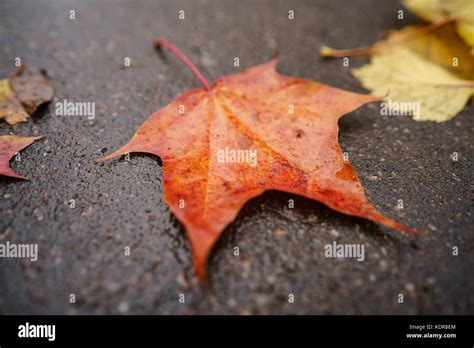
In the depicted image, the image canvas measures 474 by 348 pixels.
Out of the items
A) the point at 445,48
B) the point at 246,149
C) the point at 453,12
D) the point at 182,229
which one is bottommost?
the point at 182,229

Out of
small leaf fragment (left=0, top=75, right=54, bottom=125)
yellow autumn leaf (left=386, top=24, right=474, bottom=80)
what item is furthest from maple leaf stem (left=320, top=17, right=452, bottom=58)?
small leaf fragment (left=0, top=75, right=54, bottom=125)

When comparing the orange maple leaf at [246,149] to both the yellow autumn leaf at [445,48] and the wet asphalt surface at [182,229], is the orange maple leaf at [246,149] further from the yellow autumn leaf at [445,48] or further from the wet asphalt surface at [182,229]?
the yellow autumn leaf at [445,48]

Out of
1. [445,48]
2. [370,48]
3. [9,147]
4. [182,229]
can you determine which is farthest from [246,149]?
[445,48]

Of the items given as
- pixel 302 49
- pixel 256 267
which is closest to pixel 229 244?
pixel 256 267

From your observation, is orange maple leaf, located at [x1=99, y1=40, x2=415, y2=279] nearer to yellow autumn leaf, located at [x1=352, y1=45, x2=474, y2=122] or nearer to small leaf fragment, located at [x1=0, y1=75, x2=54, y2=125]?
yellow autumn leaf, located at [x1=352, y1=45, x2=474, y2=122]

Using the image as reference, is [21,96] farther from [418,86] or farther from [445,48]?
[445,48]

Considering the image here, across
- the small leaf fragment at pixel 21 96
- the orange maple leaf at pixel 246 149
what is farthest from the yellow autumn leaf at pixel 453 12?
the small leaf fragment at pixel 21 96
